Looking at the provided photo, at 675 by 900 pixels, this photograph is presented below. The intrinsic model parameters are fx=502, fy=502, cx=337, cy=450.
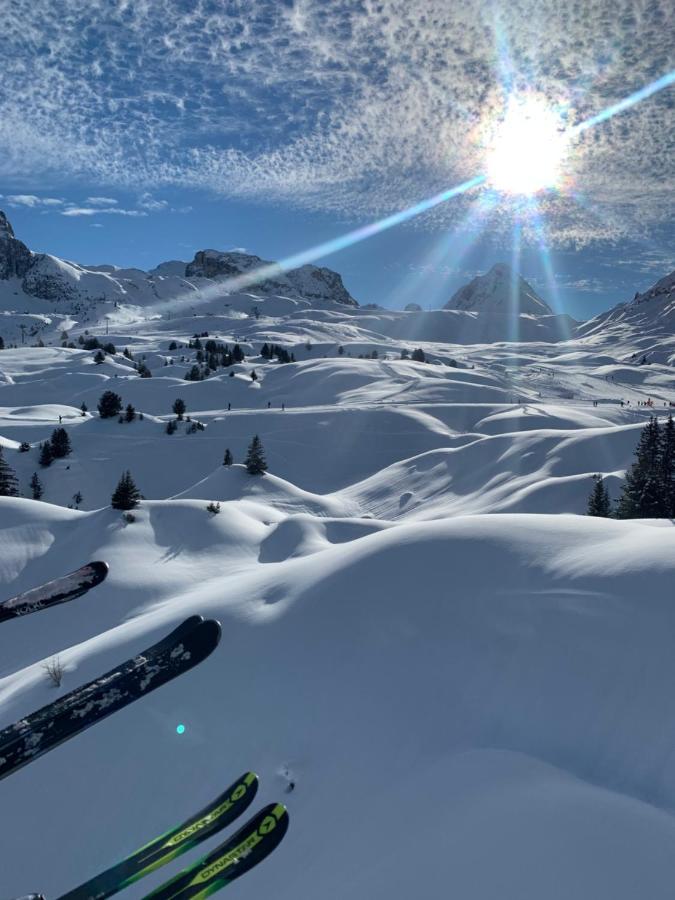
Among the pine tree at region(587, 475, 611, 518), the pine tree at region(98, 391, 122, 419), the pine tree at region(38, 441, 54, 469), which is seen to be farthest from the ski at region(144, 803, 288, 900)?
the pine tree at region(98, 391, 122, 419)

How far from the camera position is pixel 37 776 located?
6219mm

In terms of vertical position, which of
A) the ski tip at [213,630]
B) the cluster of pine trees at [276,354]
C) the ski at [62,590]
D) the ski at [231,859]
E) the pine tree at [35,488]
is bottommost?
the pine tree at [35,488]

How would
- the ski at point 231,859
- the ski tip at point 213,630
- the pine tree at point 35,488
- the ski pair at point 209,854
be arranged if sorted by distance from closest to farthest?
the ski at point 231,859
the ski pair at point 209,854
the ski tip at point 213,630
the pine tree at point 35,488

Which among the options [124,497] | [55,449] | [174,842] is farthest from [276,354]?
[174,842]

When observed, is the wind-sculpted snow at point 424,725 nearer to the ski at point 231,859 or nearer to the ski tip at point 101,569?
the ski at point 231,859

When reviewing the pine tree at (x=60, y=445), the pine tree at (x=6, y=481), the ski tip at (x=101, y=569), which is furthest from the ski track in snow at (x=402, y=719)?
the pine tree at (x=60, y=445)

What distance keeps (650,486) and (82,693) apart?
23.4 m

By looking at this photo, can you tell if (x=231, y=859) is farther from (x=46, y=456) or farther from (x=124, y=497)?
(x=46, y=456)

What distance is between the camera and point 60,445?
44.2 m

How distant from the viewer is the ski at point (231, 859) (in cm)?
477

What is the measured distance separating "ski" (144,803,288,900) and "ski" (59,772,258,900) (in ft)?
0.75

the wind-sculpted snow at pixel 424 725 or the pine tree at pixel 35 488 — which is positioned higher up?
the wind-sculpted snow at pixel 424 725

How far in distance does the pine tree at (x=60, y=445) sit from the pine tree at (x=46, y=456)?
16.1 inches

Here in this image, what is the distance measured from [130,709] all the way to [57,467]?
135 ft
